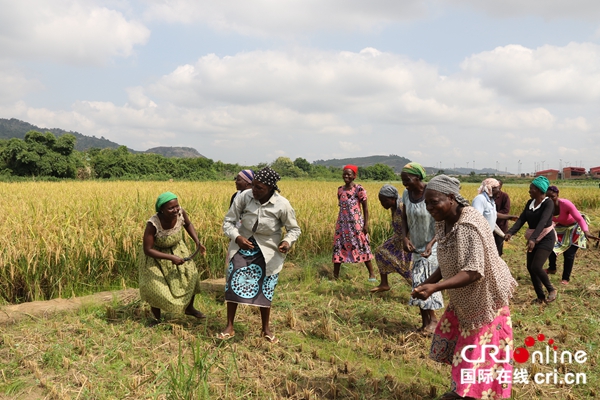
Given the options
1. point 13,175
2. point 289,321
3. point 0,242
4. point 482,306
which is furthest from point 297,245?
point 13,175

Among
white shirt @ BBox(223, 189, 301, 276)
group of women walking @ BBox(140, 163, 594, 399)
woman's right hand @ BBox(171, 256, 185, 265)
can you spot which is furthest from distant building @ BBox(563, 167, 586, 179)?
woman's right hand @ BBox(171, 256, 185, 265)

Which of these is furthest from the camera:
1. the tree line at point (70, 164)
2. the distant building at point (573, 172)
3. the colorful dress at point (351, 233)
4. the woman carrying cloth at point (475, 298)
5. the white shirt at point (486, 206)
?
the distant building at point (573, 172)

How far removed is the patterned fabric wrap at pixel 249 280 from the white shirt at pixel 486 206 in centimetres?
279

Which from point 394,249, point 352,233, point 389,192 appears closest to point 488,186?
point 389,192

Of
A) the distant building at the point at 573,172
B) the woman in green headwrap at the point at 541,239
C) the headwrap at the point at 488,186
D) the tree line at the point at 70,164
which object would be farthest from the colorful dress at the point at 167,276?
the distant building at the point at 573,172

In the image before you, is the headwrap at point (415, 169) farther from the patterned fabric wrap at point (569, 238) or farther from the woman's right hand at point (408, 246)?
the patterned fabric wrap at point (569, 238)

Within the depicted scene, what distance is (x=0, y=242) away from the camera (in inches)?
175

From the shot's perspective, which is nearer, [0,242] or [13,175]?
[0,242]

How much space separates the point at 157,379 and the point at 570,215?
19.9 feet

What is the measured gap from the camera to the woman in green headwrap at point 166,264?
144 inches

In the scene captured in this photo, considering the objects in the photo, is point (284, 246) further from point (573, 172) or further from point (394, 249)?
point (573, 172)

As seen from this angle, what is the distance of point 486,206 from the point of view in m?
4.86

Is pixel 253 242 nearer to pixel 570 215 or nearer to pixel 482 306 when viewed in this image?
pixel 482 306

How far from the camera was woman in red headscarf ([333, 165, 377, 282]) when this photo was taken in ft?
18.9
